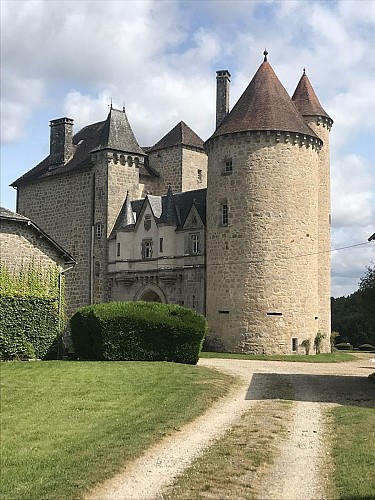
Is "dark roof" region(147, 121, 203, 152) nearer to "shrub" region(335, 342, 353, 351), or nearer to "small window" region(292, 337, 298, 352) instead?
"small window" region(292, 337, 298, 352)

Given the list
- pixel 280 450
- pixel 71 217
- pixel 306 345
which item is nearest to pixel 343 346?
pixel 306 345

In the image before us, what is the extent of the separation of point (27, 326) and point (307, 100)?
22.9 m

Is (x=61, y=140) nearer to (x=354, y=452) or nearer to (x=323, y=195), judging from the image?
(x=323, y=195)

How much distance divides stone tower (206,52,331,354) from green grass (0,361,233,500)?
12.4 meters

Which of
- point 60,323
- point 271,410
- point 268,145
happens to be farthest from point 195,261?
point 271,410

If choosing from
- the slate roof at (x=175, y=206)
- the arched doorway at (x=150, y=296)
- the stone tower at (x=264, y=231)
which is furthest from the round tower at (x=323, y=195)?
the arched doorway at (x=150, y=296)

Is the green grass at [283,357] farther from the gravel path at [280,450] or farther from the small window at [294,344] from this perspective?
the gravel path at [280,450]

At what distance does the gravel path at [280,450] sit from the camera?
28.7ft

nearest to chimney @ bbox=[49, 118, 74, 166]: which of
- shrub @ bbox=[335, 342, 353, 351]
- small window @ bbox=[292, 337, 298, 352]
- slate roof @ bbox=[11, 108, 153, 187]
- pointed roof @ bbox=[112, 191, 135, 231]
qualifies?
slate roof @ bbox=[11, 108, 153, 187]

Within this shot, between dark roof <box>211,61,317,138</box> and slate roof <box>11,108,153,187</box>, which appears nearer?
dark roof <box>211,61,317,138</box>

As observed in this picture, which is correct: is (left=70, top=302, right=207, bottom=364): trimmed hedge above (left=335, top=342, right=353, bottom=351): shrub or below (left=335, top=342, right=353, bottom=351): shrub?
above

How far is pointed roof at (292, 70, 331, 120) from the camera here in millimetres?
39491

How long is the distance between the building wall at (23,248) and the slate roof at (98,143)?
1820 centimetres


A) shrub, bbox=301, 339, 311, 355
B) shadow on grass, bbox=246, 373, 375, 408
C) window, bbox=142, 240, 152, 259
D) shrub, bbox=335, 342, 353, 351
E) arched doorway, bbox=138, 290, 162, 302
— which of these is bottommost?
shrub, bbox=335, 342, 353, 351
